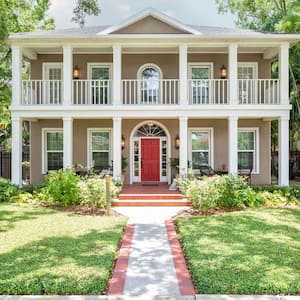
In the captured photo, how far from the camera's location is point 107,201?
1003 centimetres

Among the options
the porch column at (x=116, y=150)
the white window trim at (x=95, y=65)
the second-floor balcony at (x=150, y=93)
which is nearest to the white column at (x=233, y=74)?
the second-floor balcony at (x=150, y=93)

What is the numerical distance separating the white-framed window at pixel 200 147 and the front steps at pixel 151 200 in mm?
3717

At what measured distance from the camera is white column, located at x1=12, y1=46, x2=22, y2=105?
13164mm

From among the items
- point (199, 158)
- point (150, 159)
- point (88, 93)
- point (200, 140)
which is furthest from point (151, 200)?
point (88, 93)

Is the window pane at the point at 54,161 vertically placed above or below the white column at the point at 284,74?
below

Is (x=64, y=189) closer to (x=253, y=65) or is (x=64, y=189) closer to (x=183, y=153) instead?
(x=183, y=153)

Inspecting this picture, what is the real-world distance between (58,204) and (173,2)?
1340cm

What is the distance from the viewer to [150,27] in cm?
1460

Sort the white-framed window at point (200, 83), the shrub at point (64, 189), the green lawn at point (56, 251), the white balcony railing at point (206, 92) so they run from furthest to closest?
the white-framed window at point (200, 83)
the white balcony railing at point (206, 92)
the shrub at point (64, 189)
the green lawn at point (56, 251)

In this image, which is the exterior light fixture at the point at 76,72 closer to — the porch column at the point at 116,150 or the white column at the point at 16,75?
the white column at the point at 16,75

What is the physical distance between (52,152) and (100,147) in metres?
2.24

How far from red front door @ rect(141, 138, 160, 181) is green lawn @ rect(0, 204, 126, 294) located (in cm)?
631

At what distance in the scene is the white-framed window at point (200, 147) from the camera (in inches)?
609

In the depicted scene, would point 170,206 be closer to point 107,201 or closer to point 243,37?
point 107,201
